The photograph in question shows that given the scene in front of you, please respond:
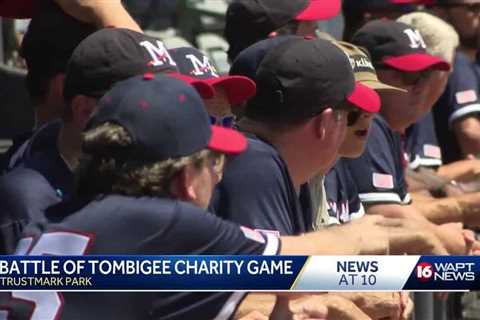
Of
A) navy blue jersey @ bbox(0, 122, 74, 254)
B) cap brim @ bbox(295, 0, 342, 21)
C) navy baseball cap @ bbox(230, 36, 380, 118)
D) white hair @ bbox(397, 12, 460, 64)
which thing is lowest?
white hair @ bbox(397, 12, 460, 64)

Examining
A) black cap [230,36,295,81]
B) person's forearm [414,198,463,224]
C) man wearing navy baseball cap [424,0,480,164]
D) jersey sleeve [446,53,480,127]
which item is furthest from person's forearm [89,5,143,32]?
jersey sleeve [446,53,480,127]

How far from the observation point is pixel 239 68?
4.37 m

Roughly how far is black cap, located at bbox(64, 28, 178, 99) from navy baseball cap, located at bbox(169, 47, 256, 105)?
0.24m

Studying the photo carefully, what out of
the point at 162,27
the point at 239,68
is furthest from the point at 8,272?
the point at 162,27

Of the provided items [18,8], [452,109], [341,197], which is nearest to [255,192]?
[341,197]

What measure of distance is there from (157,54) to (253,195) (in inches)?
21.7

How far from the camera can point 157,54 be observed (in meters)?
3.99

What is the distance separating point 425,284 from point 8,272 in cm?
116

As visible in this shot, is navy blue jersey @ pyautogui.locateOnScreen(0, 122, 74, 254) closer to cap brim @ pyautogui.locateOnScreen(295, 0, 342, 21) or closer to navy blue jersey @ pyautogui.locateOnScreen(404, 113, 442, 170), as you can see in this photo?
cap brim @ pyautogui.locateOnScreen(295, 0, 342, 21)

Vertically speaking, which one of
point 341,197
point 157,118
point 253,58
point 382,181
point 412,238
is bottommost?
point 382,181

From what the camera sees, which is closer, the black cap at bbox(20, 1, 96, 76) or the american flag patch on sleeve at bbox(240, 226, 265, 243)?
the american flag patch on sleeve at bbox(240, 226, 265, 243)

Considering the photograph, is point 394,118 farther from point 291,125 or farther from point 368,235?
point 368,235

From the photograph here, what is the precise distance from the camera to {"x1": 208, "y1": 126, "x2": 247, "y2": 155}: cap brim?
3318mm

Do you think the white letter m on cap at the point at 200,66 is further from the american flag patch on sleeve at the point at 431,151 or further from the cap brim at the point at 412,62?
the american flag patch on sleeve at the point at 431,151
